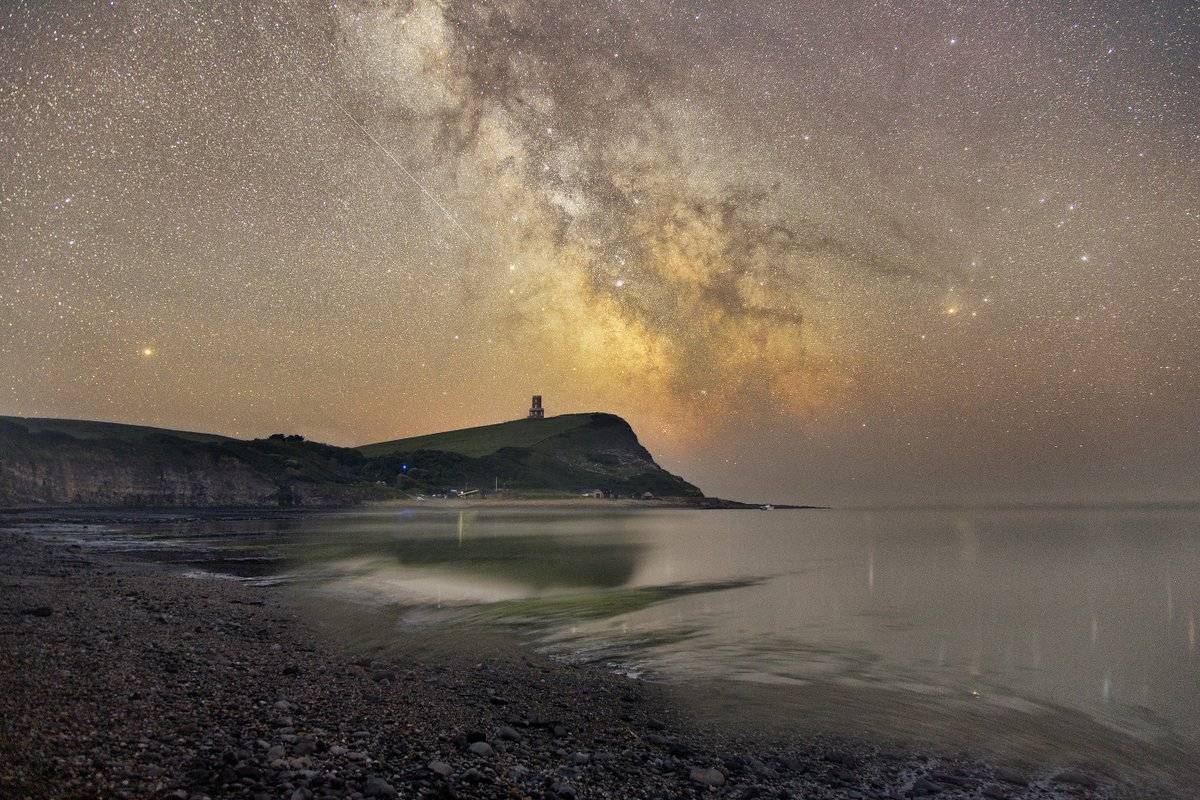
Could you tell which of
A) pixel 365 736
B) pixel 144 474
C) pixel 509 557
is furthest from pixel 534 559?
pixel 144 474

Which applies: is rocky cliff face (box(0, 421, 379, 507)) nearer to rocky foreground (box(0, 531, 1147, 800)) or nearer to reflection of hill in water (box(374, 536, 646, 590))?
reflection of hill in water (box(374, 536, 646, 590))

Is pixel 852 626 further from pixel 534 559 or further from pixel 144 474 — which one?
pixel 144 474

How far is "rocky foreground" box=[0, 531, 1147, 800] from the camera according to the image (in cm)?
712

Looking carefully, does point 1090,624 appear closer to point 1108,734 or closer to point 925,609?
point 925,609

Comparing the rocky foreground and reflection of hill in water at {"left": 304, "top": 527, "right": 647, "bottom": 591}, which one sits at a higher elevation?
the rocky foreground

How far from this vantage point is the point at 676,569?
150 ft

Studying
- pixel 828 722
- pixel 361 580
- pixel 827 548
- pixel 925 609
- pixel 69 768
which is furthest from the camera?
pixel 827 548

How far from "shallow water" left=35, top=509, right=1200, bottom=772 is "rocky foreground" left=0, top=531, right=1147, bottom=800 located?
207 centimetres

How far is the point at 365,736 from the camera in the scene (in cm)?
884

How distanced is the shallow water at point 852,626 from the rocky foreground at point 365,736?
2.07 m

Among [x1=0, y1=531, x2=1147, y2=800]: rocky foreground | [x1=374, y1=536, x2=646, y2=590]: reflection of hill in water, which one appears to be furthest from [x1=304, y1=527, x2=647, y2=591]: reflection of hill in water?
[x1=0, y1=531, x2=1147, y2=800]: rocky foreground

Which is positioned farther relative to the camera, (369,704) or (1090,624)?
(1090,624)

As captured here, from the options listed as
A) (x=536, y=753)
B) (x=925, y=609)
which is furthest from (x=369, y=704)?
(x=925, y=609)

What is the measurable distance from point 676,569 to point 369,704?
122 feet
